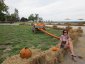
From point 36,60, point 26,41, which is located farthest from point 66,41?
point 26,41

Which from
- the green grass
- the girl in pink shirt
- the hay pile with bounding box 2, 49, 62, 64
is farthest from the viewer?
the green grass

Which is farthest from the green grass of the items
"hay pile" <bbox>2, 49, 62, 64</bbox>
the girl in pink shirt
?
"hay pile" <bbox>2, 49, 62, 64</bbox>

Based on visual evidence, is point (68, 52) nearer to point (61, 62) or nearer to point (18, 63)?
point (61, 62)

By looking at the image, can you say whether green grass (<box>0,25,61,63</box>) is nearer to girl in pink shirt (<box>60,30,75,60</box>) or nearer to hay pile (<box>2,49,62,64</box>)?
girl in pink shirt (<box>60,30,75,60</box>)

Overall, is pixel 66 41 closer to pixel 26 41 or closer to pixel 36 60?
pixel 36 60

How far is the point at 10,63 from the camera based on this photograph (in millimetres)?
4602

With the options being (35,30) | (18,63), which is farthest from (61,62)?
(35,30)

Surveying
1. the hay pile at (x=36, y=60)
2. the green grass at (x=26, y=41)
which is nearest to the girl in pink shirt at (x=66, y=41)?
the green grass at (x=26, y=41)

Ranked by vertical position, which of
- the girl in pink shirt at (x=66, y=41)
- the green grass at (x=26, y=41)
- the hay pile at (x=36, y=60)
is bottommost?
the green grass at (x=26, y=41)

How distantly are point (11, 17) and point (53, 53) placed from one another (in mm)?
63245

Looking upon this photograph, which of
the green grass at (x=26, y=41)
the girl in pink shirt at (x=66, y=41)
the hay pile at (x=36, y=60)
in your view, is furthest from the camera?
the green grass at (x=26, y=41)

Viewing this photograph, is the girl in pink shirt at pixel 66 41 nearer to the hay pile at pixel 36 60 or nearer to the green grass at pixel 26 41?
the green grass at pixel 26 41

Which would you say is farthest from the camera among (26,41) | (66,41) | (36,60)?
(26,41)

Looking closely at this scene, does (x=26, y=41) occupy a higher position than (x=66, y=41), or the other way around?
(x=66, y=41)
